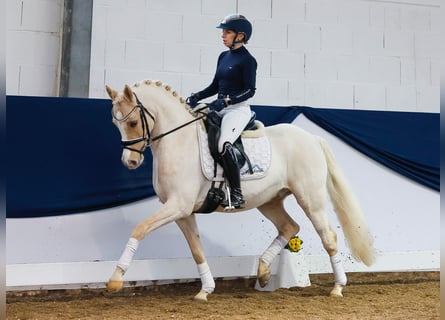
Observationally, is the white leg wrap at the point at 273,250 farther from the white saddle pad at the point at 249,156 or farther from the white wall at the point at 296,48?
the white wall at the point at 296,48

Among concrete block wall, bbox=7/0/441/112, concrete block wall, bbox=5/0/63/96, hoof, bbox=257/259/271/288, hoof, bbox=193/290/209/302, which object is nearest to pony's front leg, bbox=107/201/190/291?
hoof, bbox=193/290/209/302

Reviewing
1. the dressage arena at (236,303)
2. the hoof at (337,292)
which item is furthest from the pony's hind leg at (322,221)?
the dressage arena at (236,303)

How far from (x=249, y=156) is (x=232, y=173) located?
22cm

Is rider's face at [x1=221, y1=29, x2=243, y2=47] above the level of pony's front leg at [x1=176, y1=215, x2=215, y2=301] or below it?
above

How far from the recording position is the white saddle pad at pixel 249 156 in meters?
3.68

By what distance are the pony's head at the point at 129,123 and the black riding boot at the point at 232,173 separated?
0.58 metres

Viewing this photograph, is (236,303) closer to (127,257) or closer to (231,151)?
(127,257)

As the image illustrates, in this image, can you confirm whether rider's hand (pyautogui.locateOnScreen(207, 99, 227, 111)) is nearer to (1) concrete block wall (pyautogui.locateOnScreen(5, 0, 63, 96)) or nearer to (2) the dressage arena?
(2) the dressage arena

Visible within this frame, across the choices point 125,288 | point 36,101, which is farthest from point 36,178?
point 125,288

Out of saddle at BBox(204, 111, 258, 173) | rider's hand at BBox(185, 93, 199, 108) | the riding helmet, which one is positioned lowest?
saddle at BBox(204, 111, 258, 173)

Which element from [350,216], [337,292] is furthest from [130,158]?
[337,292]

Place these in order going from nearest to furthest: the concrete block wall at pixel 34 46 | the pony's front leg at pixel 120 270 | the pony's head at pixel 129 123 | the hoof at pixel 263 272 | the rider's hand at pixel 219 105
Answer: the pony's front leg at pixel 120 270
the pony's head at pixel 129 123
the rider's hand at pixel 219 105
the hoof at pixel 263 272
the concrete block wall at pixel 34 46

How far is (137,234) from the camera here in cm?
336

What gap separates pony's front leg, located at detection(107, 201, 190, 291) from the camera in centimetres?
327
